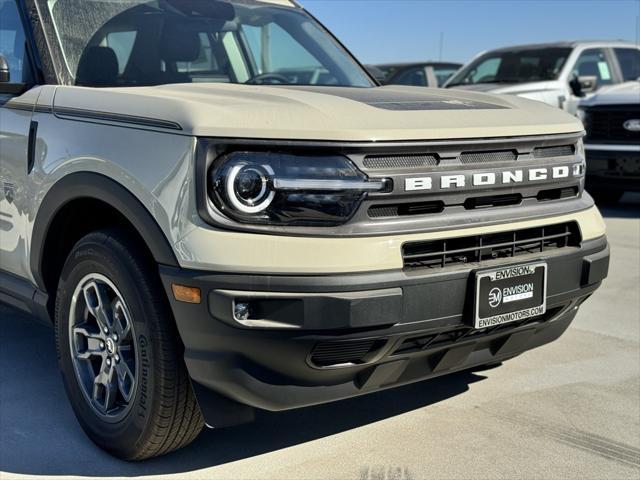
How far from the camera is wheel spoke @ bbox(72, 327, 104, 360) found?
10.8 ft

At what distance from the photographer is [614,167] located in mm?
8812

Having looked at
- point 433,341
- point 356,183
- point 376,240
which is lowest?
point 433,341

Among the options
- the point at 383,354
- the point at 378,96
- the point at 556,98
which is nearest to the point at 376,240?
the point at 383,354

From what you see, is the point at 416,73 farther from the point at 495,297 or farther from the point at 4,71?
the point at 495,297

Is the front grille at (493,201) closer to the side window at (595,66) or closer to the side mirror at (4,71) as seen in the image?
the side mirror at (4,71)

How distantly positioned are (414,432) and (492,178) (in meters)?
1.06

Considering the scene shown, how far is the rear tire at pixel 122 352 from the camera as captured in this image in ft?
9.52

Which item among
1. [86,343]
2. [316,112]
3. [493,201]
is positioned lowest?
[86,343]

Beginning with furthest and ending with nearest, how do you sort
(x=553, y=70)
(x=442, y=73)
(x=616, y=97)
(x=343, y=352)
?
(x=442, y=73), (x=553, y=70), (x=616, y=97), (x=343, y=352)

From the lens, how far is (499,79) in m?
10.9

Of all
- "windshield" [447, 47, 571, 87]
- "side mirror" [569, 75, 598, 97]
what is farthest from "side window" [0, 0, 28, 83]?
"windshield" [447, 47, 571, 87]

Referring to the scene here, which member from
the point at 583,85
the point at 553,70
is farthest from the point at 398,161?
the point at 553,70

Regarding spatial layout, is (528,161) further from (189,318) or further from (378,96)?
(189,318)

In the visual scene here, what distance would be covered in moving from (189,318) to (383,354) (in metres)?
0.62
